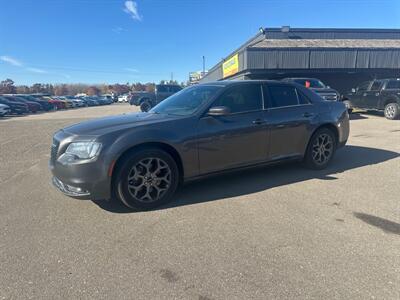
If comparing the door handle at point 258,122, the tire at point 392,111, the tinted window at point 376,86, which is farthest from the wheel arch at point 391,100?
the door handle at point 258,122

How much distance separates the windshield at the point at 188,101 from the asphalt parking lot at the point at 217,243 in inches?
48.3

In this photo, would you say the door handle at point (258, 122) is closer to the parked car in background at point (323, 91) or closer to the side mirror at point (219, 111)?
the side mirror at point (219, 111)

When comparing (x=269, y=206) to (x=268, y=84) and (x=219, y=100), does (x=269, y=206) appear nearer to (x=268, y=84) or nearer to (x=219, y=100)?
(x=219, y=100)

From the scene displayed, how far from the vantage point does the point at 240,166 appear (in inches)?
173

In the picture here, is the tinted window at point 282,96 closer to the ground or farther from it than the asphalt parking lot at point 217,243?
farther from it

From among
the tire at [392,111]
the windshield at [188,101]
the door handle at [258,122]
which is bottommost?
the tire at [392,111]

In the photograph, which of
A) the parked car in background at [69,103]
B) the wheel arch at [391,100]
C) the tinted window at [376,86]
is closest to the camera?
the wheel arch at [391,100]

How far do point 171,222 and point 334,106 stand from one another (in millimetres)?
3939

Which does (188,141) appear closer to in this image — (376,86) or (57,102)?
(376,86)

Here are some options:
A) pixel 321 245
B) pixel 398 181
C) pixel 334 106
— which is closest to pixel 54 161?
pixel 321 245

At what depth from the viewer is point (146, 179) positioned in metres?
3.73

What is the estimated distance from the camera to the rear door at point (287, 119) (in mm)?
4648

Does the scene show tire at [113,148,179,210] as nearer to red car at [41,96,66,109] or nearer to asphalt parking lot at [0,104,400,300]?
asphalt parking lot at [0,104,400,300]

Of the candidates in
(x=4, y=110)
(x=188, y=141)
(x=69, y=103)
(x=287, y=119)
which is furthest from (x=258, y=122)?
(x=69, y=103)
